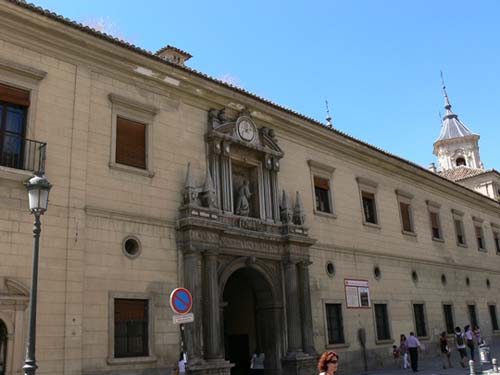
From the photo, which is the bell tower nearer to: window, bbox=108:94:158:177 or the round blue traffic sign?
window, bbox=108:94:158:177

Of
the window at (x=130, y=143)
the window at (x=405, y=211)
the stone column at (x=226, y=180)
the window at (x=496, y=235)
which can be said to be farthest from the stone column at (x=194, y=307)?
the window at (x=496, y=235)

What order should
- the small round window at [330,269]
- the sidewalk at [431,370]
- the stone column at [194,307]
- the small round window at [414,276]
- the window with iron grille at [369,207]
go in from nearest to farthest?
1. the stone column at [194,307]
2. the sidewalk at [431,370]
3. the small round window at [330,269]
4. the window with iron grille at [369,207]
5. the small round window at [414,276]

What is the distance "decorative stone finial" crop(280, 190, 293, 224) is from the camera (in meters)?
17.4

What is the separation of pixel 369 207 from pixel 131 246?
39.1 ft

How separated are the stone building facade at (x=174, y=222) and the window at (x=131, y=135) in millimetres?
36

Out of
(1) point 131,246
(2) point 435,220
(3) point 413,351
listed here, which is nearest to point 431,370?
(3) point 413,351

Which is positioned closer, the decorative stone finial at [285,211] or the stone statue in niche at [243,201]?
the stone statue in niche at [243,201]

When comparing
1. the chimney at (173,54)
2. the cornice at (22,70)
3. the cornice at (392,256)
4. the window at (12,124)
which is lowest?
the cornice at (392,256)

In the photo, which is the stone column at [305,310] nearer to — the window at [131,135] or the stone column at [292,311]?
the stone column at [292,311]

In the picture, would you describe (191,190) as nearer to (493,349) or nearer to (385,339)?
(385,339)

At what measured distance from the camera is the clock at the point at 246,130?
17072mm

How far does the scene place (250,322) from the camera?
58.1ft

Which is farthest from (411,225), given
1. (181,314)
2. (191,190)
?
(181,314)

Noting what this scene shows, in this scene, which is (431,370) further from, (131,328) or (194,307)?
(131,328)
